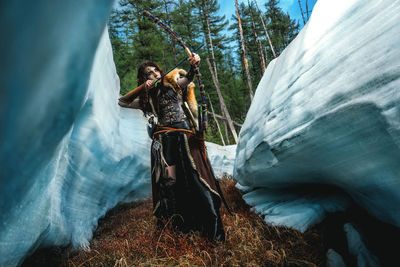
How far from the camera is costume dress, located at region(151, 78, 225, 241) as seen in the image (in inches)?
94.8

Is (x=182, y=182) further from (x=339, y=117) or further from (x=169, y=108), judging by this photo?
(x=339, y=117)

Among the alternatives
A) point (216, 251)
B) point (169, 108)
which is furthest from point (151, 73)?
point (216, 251)

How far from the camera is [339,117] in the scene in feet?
6.03

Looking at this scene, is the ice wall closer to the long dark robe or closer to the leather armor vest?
the long dark robe

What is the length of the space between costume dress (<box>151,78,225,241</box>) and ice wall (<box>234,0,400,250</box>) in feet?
2.86

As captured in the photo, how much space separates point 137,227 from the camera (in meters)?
3.32

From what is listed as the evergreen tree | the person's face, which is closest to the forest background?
the evergreen tree

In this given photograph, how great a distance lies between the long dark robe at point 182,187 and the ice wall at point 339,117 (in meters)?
0.90

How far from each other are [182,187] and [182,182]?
61mm

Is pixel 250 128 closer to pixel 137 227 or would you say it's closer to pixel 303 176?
pixel 303 176

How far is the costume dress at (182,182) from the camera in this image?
7.90 feet

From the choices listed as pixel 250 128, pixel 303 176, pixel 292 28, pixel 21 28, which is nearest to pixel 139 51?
pixel 250 128

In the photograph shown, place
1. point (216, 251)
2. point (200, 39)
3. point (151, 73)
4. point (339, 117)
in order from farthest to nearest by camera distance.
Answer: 1. point (200, 39)
2. point (151, 73)
3. point (216, 251)
4. point (339, 117)

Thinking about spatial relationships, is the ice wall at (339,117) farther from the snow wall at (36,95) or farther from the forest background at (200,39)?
the forest background at (200,39)
